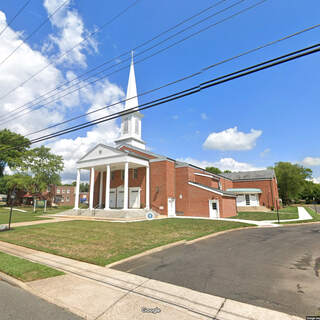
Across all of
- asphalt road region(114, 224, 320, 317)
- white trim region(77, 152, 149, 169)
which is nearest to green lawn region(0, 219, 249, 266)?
asphalt road region(114, 224, 320, 317)

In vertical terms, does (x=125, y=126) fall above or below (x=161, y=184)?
above

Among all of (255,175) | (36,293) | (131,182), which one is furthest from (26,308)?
(255,175)

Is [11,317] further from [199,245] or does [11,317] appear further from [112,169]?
[112,169]

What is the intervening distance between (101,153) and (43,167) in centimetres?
2637

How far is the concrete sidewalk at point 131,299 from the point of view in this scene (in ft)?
14.4

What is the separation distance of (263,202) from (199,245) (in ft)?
112

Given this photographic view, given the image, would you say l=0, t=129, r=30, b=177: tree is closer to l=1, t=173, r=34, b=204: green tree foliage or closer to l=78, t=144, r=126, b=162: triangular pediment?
l=1, t=173, r=34, b=204: green tree foliage

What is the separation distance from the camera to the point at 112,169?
33.1 m

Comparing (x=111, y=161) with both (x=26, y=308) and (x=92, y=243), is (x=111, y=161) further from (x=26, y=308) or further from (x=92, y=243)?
(x=26, y=308)

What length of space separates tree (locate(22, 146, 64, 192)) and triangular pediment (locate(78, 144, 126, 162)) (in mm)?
21987

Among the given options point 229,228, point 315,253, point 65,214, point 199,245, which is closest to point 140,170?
point 65,214

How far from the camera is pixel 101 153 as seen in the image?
2914 centimetres

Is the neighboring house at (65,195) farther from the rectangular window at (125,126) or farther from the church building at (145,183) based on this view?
the rectangular window at (125,126)

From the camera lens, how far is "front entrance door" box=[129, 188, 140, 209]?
1172 inches
